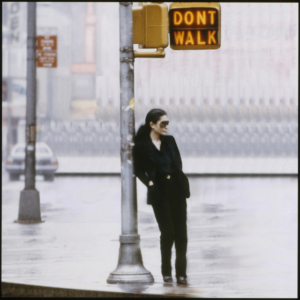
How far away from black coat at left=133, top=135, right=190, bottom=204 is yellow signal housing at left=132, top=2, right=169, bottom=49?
Result: 3.34ft

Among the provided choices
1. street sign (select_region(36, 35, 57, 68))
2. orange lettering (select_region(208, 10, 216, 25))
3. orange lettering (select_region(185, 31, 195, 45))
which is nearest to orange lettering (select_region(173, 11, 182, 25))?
orange lettering (select_region(185, 31, 195, 45))

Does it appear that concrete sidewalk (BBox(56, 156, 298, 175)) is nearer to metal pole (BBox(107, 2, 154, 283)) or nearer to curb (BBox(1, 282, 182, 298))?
metal pole (BBox(107, 2, 154, 283))

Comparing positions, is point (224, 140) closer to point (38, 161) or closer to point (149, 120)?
point (38, 161)

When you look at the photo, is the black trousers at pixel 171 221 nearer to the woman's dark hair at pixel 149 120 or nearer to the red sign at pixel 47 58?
the woman's dark hair at pixel 149 120

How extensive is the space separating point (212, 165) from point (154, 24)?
27057 mm

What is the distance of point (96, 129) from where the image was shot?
35750 millimetres

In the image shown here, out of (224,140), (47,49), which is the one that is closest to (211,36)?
(47,49)

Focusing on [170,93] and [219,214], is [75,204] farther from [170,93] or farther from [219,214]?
[170,93]

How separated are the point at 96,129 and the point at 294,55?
1230 centimetres

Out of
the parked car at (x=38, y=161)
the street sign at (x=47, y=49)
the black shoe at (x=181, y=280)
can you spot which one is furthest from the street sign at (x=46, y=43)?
the parked car at (x=38, y=161)

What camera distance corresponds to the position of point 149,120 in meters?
6.79

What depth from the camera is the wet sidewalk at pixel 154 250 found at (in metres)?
6.37

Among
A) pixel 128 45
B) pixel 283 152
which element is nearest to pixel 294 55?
pixel 283 152

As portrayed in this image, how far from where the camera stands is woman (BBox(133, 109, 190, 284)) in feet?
21.7
